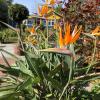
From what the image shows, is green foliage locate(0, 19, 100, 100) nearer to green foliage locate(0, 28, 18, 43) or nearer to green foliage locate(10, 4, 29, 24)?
green foliage locate(0, 28, 18, 43)

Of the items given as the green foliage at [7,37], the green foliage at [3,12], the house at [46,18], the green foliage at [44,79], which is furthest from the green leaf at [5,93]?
the green foliage at [3,12]

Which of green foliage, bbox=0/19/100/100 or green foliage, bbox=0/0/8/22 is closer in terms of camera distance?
green foliage, bbox=0/19/100/100

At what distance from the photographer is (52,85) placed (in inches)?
129

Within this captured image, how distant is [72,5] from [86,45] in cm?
92

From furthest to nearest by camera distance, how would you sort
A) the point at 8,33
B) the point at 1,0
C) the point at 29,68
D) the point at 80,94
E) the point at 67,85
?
1. the point at 1,0
2. the point at 8,33
3. the point at 80,94
4. the point at 29,68
5. the point at 67,85

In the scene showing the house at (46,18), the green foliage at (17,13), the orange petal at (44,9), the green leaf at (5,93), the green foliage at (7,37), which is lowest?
the green foliage at (7,37)

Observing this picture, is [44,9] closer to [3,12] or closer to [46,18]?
[46,18]

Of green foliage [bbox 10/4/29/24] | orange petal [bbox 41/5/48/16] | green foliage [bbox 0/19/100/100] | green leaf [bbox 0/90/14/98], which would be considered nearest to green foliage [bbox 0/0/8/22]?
green foliage [bbox 10/4/29/24]

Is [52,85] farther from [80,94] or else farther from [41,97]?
[80,94]

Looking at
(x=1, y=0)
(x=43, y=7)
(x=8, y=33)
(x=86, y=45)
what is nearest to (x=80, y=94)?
(x=43, y=7)

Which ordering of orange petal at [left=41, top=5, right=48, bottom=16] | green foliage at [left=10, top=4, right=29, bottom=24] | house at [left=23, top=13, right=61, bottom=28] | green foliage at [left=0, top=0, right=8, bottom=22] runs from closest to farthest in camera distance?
1. orange petal at [left=41, top=5, right=48, bottom=16]
2. house at [left=23, top=13, right=61, bottom=28]
3. green foliage at [left=10, top=4, right=29, bottom=24]
4. green foliage at [left=0, top=0, right=8, bottom=22]

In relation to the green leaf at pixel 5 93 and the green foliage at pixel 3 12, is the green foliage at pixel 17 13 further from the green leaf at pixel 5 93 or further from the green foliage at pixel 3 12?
the green leaf at pixel 5 93

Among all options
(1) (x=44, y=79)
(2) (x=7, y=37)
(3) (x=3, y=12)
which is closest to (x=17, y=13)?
(3) (x=3, y=12)

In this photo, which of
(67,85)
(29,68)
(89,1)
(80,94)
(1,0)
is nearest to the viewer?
(67,85)
